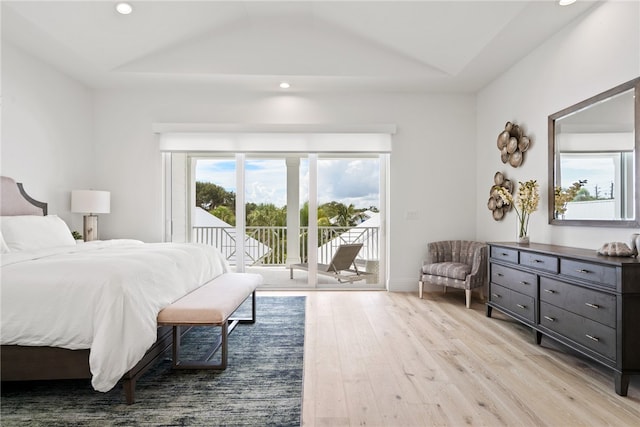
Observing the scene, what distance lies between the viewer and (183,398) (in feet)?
6.53

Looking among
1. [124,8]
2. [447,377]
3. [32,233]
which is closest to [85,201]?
[32,233]

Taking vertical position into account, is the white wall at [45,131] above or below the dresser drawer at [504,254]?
above

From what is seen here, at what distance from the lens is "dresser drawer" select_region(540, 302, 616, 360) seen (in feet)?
6.94

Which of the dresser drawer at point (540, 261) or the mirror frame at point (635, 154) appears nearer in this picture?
the mirror frame at point (635, 154)

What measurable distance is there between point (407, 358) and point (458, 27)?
3126 millimetres

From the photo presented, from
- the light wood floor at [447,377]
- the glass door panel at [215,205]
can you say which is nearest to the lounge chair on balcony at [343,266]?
the glass door panel at [215,205]

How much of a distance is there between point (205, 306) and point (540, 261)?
2615mm

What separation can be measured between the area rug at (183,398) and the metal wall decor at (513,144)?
3144mm

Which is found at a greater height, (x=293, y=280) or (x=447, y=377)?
(x=293, y=280)

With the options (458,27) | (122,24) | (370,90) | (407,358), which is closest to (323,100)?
(370,90)

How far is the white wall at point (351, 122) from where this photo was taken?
4.67m

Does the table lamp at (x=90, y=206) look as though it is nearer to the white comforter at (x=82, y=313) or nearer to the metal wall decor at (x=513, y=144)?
the white comforter at (x=82, y=313)

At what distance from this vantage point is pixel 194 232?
487cm

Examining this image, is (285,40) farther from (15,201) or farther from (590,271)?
(590,271)
